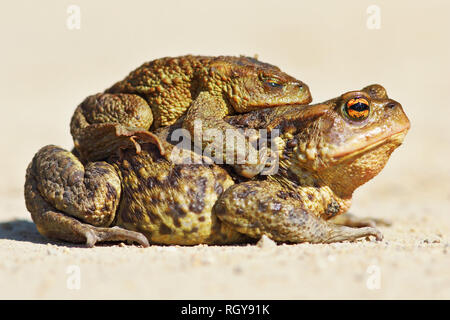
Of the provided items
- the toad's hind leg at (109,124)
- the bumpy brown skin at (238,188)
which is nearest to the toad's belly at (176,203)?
the bumpy brown skin at (238,188)

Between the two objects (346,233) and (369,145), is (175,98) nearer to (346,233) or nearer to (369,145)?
(369,145)

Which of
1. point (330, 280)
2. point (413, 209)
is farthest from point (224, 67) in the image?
point (413, 209)

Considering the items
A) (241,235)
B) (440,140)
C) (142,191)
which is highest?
(142,191)

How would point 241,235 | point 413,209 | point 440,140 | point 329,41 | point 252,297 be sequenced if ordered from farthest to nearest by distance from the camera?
1. point 329,41
2. point 440,140
3. point 413,209
4. point 241,235
5. point 252,297

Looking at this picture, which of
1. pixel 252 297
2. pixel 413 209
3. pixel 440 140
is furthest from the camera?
pixel 440 140

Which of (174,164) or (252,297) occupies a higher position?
(174,164)

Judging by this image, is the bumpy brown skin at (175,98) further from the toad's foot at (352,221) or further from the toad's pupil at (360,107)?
the toad's foot at (352,221)

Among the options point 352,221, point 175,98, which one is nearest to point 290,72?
point 352,221

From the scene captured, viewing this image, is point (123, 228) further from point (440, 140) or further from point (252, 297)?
point (440, 140)

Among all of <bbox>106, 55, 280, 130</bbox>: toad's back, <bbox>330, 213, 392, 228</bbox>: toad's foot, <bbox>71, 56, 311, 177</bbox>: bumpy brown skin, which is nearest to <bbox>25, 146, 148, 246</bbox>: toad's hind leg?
<bbox>71, 56, 311, 177</bbox>: bumpy brown skin
